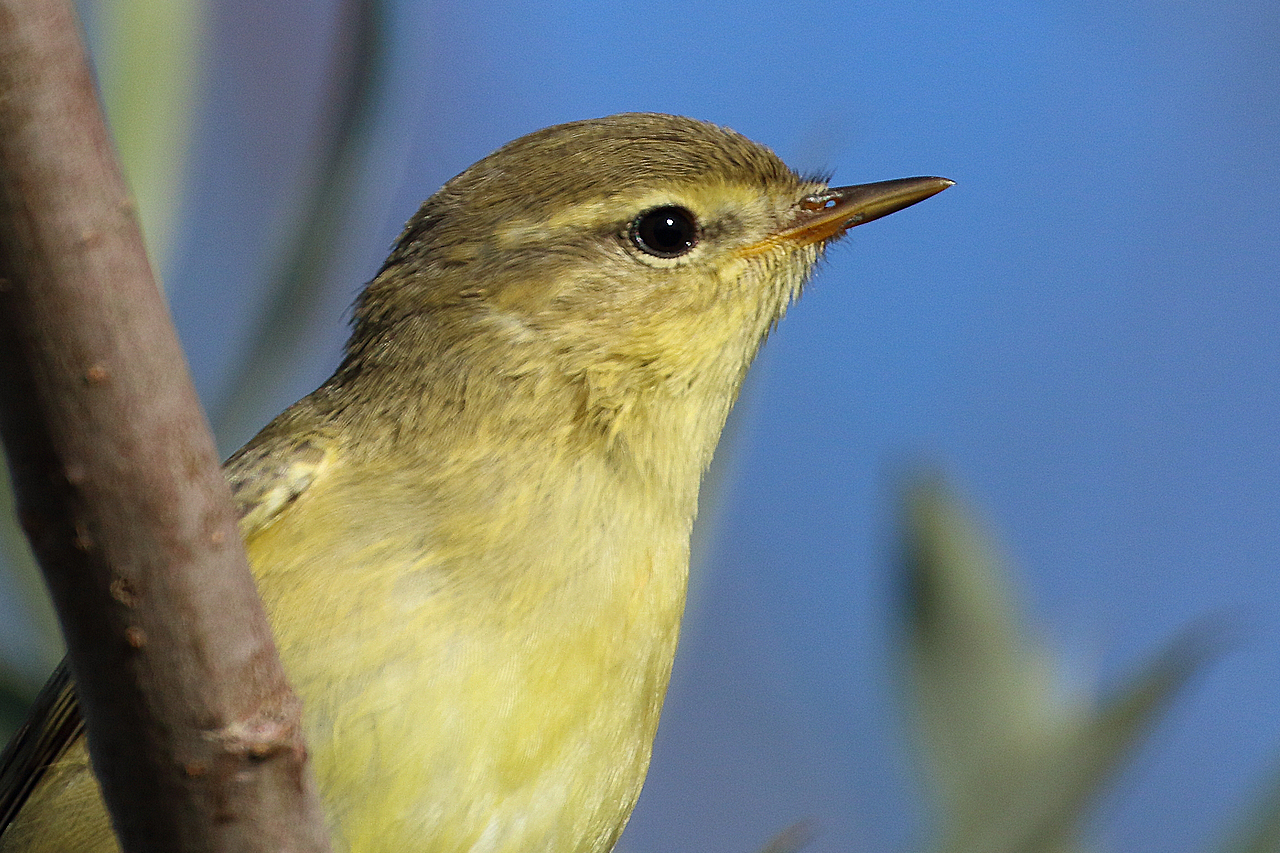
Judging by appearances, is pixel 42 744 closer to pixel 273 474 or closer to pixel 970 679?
pixel 273 474

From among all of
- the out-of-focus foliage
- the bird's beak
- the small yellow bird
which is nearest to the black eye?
the small yellow bird

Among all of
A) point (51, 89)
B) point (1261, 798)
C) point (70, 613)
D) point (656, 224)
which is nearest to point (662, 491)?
point (656, 224)

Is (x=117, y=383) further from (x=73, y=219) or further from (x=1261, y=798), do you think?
(x=1261, y=798)

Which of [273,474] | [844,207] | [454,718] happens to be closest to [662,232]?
[844,207]

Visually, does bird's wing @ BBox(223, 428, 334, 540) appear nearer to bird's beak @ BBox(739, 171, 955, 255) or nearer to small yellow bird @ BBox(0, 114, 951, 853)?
small yellow bird @ BBox(0, 114, 951, 853)

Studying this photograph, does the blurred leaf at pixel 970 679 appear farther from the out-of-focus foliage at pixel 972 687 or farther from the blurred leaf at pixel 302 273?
the blurred leaf at pixel 302 273
